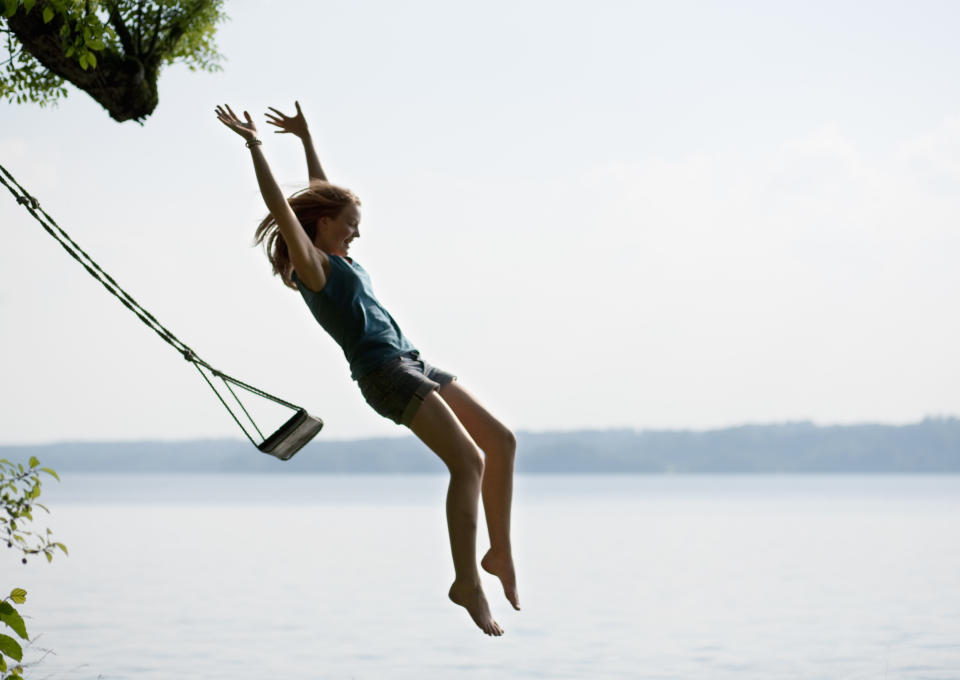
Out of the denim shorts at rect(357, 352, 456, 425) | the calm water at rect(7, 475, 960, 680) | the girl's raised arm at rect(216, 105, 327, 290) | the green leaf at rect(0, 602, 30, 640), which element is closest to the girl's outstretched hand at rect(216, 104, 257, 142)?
the girl's raised arm at rect(216, 105, 327, 290)

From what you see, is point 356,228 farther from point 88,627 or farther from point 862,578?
point 862,578

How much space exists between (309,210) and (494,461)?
1244 millimetres

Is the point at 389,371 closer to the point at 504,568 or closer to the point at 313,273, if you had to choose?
the point at 313,273

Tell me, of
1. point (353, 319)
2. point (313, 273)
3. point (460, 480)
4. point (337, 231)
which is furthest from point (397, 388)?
point (337, 231)

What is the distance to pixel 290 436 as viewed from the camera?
16.9 feet

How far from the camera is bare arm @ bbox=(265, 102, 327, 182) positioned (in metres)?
5.73

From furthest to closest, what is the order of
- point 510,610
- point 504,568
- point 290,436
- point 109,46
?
point 510,610
point 109,46
point 504,568
point 290,436

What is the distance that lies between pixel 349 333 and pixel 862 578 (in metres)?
23.9

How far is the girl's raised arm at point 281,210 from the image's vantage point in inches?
192

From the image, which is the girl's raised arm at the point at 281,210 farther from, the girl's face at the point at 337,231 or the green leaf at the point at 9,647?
Answer: the green leaf at the point at 9,647

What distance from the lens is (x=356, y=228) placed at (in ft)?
17.7

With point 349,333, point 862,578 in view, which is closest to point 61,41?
point 349,333

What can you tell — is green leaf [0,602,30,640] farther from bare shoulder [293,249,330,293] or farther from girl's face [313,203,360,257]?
girl's face [313,203,360,257]

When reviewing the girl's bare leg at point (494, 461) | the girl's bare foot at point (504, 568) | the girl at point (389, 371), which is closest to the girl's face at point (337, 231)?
the girl at point (389, 371)
